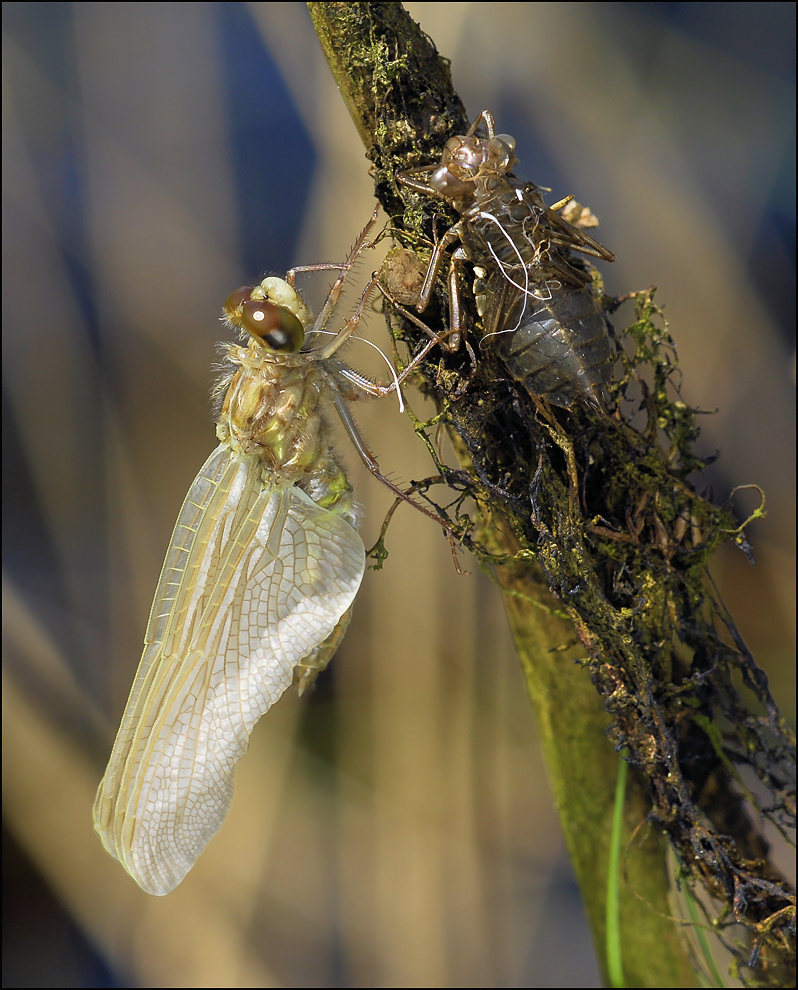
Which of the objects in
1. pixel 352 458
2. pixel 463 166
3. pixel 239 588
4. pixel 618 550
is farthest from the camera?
pixel 352 458

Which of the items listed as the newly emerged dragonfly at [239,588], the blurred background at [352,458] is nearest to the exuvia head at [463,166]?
the newly emerged dragonfly at [239,588]

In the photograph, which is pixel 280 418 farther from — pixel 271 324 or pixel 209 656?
pixel 209 656

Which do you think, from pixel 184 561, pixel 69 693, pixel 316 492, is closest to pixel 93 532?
pixel 69 693

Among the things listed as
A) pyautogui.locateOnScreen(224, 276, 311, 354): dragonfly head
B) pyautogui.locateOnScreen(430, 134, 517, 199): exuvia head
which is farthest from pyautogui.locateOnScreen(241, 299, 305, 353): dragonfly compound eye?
pyautogui.locateOnScreen(430, 134, 517, 199): exuvia head

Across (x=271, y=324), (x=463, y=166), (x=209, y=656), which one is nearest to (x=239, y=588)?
(x=209, y=656)

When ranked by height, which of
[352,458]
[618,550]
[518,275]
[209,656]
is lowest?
[209,656]

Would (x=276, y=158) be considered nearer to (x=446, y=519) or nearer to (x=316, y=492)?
(x=316, y=492)
